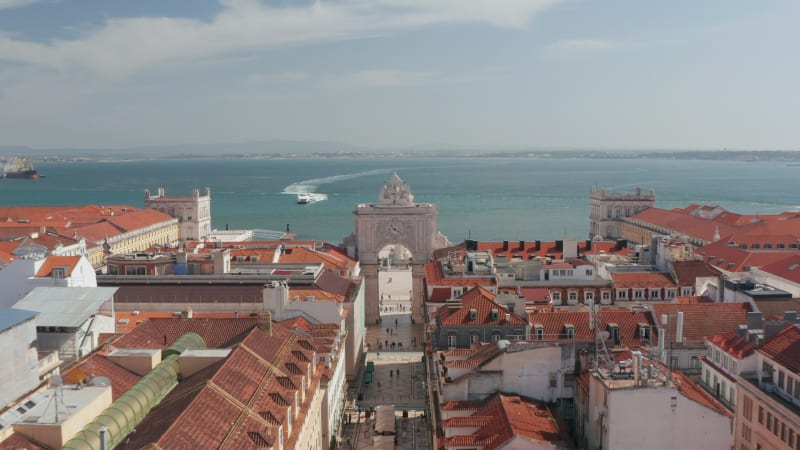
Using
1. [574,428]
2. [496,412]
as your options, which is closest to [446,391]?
[496,412]

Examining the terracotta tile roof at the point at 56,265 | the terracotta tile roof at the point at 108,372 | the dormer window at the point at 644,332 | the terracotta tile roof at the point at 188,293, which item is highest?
the terracotta tile roof at the point at 56,265

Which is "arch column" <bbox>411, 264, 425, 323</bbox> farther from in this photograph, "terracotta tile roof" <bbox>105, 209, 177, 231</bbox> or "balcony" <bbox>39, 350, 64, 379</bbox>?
"terracotta tile roof" <bbox>105, 209, 177, 231</bbox>

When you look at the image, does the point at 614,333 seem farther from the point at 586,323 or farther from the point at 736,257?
the point at 736,257

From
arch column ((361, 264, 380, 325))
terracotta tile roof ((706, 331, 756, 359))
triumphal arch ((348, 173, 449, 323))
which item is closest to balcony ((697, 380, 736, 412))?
terracotta tile roof ((706, 331, 756, 359))

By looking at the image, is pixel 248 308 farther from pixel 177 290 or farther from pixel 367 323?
pixel 367 323

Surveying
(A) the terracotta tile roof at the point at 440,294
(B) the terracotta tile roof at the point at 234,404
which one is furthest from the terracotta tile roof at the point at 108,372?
(A) the terracotta tile roof at the point at 440,294

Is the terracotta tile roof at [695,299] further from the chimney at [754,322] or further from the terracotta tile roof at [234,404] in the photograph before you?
the terracotta tile roof at [234,404]
